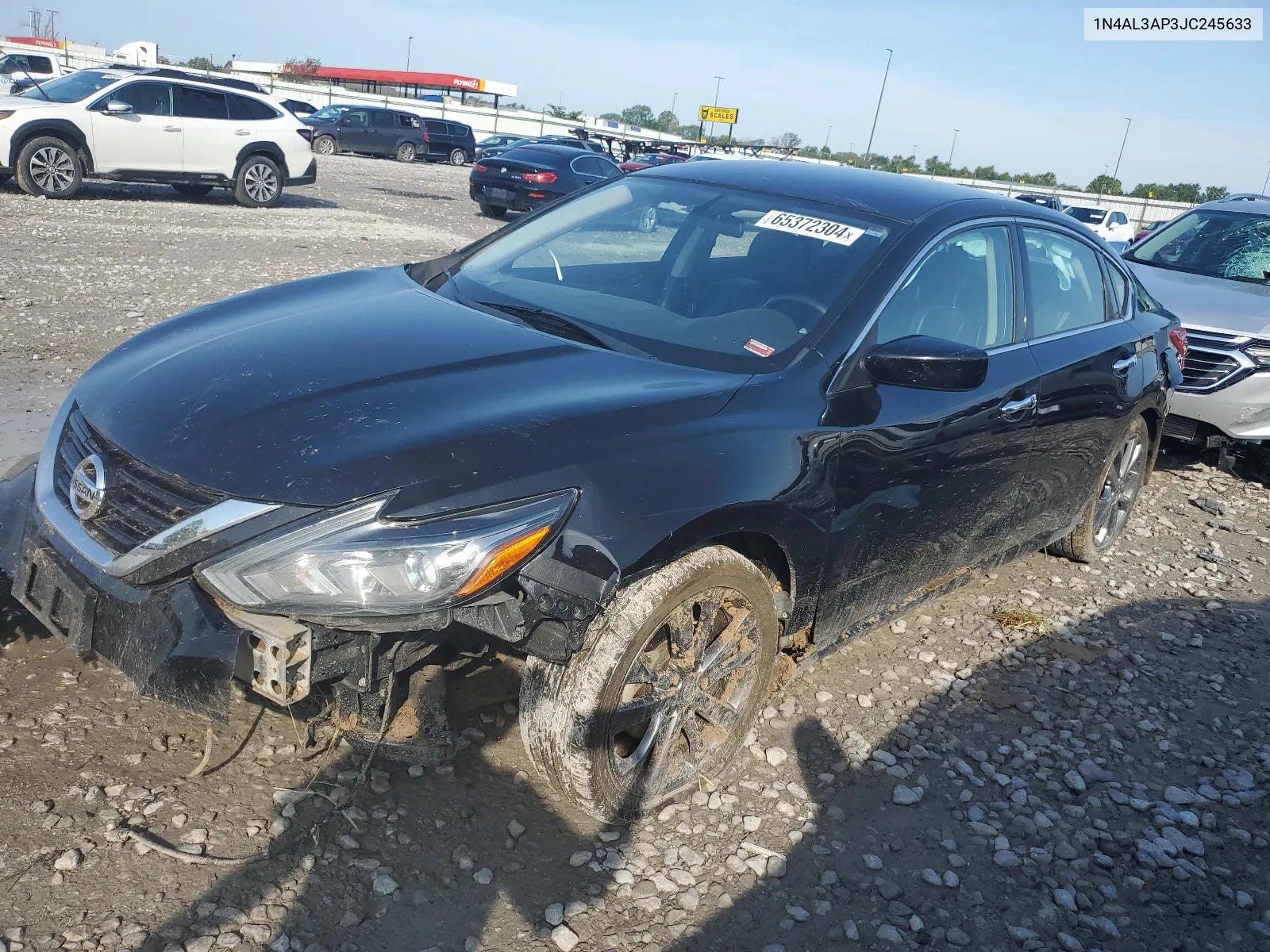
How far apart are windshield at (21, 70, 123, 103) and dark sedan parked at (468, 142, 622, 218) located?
19.2 feet

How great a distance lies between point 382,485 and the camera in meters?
2.39

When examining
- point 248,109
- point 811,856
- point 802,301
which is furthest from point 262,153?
point 811,856

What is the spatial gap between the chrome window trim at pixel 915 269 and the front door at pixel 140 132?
1334 cm

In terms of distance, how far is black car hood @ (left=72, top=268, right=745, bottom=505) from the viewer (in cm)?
245

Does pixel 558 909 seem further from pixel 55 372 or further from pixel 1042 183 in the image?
pixel 1042 183

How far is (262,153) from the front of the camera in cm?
1555

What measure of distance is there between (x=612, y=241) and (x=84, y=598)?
7.55ft

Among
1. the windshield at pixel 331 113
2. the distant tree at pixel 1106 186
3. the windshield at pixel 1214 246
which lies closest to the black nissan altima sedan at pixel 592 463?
the windshield at pixel 1214 246

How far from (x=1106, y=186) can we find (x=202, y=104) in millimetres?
56962

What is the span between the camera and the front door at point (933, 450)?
323 centimetres

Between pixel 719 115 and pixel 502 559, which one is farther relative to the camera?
pixel 719 115

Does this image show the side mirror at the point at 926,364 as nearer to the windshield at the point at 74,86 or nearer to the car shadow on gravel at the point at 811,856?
the car shadow on gravel at the point at 811,856

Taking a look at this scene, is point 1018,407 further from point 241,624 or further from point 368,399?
point 241,624

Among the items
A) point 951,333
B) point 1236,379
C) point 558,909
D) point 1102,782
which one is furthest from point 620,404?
point 1236,379
